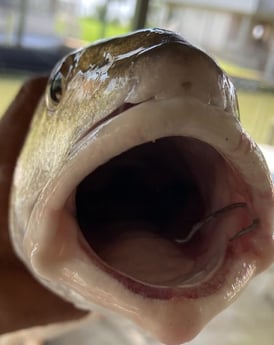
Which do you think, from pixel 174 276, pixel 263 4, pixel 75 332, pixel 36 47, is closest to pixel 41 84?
pixel 75 332

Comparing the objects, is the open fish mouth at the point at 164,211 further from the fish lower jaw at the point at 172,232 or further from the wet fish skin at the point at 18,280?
the wet fish skin at the point at 18,280

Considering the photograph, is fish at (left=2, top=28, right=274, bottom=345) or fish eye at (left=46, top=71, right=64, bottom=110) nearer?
fish at (left=2, top=28, right=274, bottom=345)

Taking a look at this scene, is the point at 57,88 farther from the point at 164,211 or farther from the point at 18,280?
the point at 18,280

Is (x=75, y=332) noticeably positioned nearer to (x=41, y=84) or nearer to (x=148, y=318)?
(x=41, y=84)

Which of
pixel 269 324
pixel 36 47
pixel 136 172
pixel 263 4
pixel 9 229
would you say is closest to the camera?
pixel 136 172

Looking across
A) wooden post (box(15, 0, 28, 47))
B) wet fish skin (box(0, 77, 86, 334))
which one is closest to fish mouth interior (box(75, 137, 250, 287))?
wet fish skin (box(0, 77, 86, 334))

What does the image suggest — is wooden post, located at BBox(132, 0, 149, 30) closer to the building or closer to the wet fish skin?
the building

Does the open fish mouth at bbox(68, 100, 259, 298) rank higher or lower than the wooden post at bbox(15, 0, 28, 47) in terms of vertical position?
higher

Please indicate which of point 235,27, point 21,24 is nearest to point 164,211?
point 21,24
